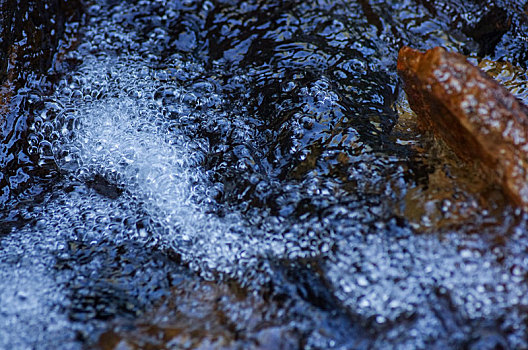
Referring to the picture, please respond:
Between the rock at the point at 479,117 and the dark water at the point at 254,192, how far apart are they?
0.07m

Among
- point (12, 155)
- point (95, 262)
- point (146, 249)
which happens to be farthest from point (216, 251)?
point (12, 155)

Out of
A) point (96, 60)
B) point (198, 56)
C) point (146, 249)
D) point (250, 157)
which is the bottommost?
point (146, 249)

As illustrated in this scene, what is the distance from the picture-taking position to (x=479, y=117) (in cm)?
118

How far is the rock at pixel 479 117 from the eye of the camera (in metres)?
1.16

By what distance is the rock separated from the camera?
3.79 ft

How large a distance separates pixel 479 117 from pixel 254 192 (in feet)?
2.21

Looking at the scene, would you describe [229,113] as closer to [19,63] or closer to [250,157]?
[250,157]

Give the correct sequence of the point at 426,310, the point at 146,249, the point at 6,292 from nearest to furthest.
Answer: the point at 426,310 < the point at 6,292 < the point at 146,249

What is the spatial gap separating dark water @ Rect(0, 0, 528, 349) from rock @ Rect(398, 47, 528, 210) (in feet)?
0.22

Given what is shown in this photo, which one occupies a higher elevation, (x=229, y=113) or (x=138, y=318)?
(x=229, y=113)

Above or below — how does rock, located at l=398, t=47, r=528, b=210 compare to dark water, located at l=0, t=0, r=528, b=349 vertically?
above

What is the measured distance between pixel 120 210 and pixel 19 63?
2.32 feet

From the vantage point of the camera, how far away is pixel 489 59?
184 centimetres

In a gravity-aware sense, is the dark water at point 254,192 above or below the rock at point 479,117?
below
